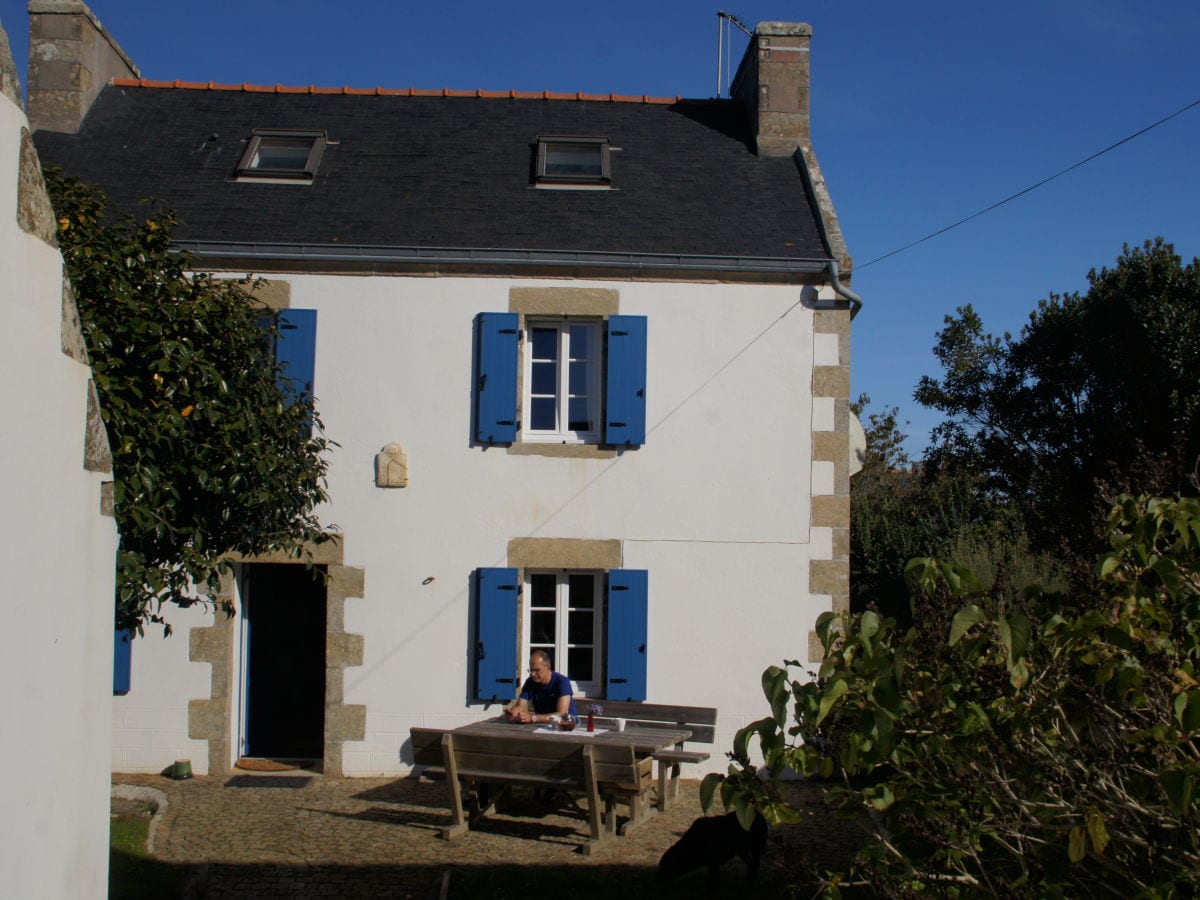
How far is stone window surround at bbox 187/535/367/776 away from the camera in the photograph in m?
9.52

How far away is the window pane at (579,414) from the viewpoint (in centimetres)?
994

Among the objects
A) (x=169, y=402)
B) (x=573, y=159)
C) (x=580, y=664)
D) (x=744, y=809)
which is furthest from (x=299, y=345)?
(x=744, y=809)

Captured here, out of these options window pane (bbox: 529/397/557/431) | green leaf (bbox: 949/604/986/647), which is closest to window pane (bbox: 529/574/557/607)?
window pane (bbox: 529/397/557/431)

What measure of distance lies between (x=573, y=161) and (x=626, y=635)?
468 cm

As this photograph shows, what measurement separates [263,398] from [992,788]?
15.0ft

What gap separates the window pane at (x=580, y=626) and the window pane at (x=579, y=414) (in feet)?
5.11

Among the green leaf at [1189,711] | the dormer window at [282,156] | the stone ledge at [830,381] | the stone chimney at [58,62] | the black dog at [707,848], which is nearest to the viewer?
the green leaf at [1189,711]

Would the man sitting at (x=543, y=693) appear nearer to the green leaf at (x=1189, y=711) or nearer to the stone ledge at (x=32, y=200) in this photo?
the stone ledge at (x=32, y=200)

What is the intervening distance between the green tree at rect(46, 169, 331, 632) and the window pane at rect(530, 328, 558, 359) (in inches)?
139

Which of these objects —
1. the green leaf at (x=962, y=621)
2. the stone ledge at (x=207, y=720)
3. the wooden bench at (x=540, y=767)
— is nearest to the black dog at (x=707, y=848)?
the wooden bench at (x=540, y=767)

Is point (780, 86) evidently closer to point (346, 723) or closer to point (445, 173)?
point (445, 173)

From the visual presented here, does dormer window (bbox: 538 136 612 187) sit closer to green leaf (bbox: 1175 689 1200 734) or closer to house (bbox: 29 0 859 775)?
house (bbox: 29 0 859 775)

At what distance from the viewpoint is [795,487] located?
973cm

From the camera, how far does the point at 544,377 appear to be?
32.9ft
